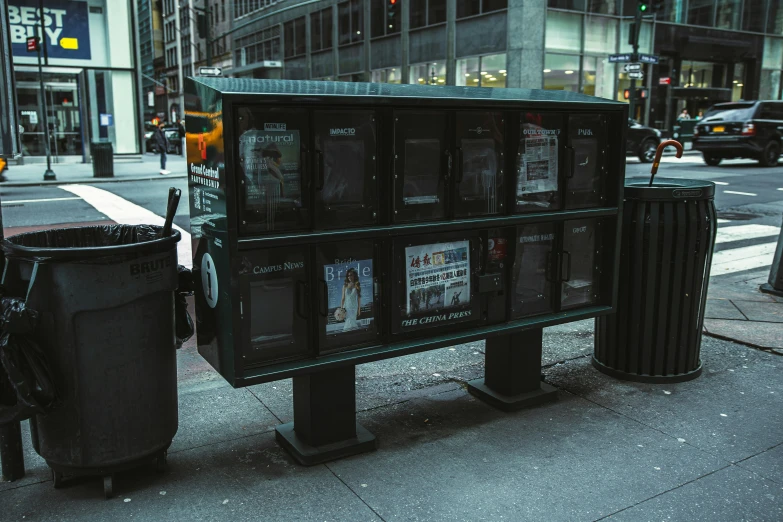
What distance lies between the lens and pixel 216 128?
2.98 metres

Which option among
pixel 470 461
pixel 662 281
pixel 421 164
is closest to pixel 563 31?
pixel 662 281

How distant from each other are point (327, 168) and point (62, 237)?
1.44 meters

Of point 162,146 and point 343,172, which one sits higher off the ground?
point 343,172

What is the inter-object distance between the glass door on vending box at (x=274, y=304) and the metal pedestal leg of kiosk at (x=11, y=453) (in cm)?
115

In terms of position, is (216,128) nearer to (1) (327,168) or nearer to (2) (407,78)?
(1) (327,168)

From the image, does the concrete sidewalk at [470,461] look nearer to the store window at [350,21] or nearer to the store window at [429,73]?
the store window at [429,73]

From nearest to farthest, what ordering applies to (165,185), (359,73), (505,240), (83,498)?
(83,498), (505,240), (165,185), (359,73)

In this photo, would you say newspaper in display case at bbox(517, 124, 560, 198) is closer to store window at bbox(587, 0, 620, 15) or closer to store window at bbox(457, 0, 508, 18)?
store window at bbox(457, 0, 508, 18)

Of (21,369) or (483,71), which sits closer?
(21,369)

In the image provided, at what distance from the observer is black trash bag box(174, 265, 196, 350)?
3.40 m

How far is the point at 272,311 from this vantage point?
3.33 metres

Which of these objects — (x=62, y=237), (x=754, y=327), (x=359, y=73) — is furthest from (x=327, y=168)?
(x=359, y=73)

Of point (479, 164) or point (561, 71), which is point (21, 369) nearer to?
Answer: point (479, 164)

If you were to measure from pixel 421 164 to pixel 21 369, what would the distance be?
2086 millimetres
